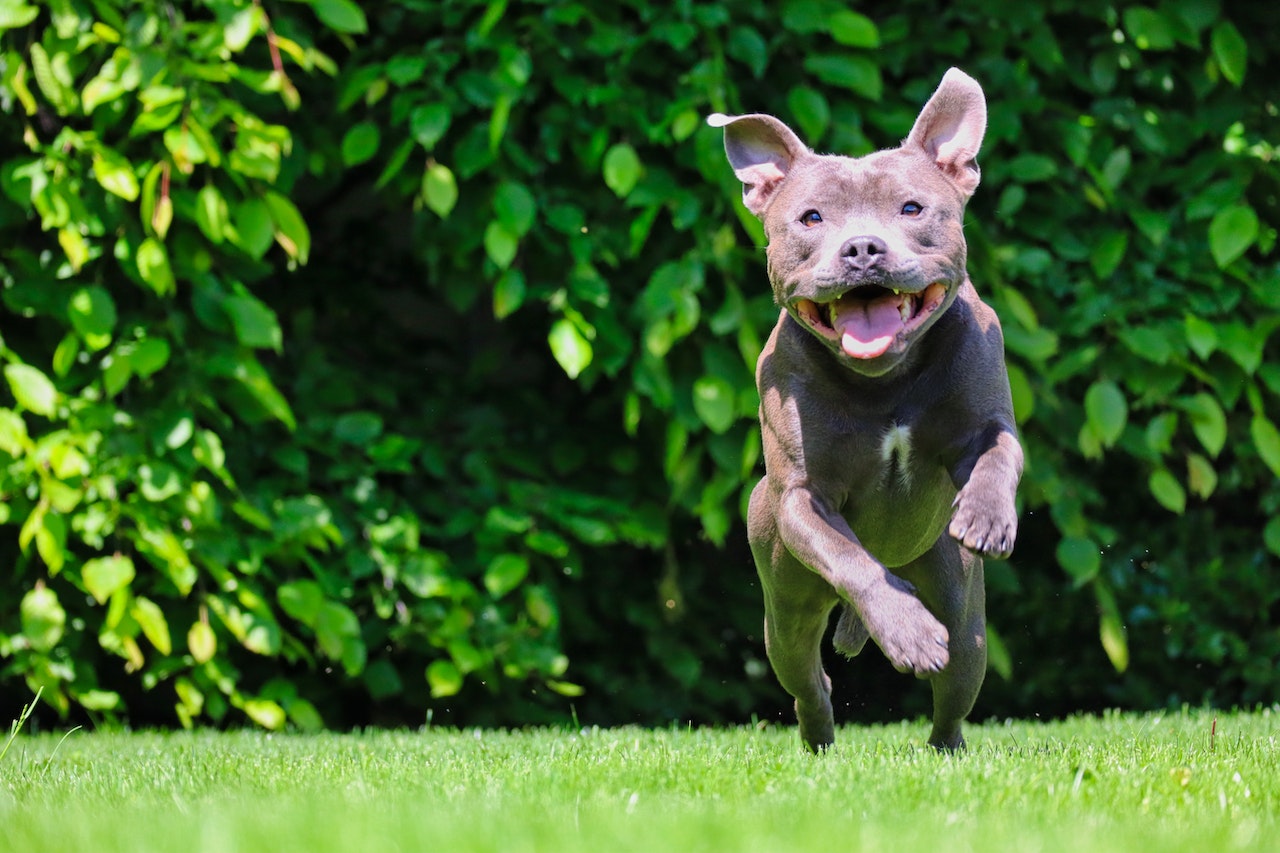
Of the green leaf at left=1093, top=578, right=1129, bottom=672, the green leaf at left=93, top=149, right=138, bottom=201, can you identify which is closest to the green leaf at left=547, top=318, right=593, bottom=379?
the green leaf at left=93, top=149, right=138, bottom=201

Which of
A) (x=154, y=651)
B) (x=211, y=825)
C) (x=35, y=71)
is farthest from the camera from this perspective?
(x=154, y=651)

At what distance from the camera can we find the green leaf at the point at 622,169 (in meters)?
5.12

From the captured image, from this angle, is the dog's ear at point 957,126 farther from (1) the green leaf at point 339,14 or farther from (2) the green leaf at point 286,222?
(2) the green leaf at point 286,222

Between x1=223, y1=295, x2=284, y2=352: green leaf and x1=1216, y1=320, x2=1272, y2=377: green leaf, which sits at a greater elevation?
x1=223, y1=295, x2=284, y2=352: green leaf

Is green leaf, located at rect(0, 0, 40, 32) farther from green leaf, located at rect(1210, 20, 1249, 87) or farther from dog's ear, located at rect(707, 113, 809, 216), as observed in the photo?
green leaf, located at rect(1210, 20, 1249, 87)

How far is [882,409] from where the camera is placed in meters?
3.41

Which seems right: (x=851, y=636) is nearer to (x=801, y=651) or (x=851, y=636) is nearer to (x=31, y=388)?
(x=801, y=651)

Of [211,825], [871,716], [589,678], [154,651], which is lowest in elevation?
[871,716]

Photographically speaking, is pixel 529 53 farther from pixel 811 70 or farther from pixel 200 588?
pixel 200 588

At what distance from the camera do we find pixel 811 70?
206 inches

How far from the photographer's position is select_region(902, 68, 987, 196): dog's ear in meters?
3.49

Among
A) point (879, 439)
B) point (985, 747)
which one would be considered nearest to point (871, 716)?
point (985, 747)

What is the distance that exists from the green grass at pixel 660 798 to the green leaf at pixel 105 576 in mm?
851

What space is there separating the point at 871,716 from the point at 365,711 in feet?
6.75
